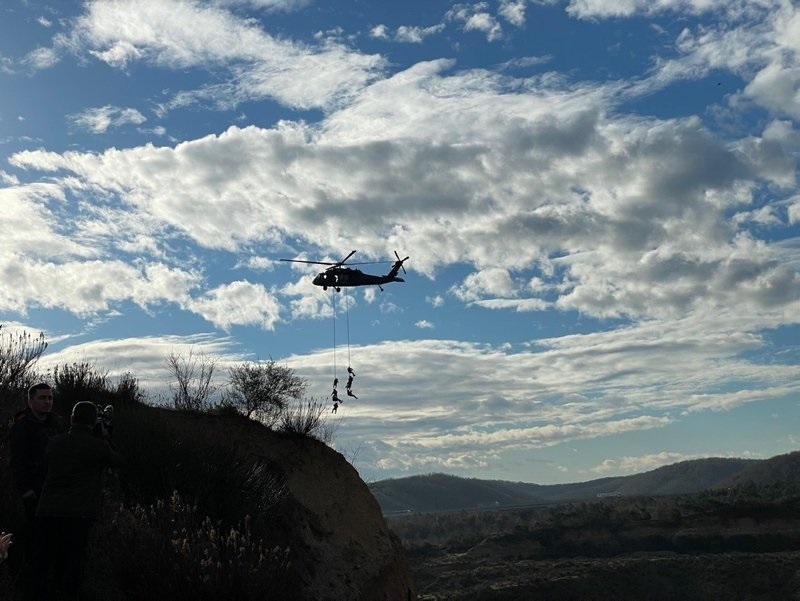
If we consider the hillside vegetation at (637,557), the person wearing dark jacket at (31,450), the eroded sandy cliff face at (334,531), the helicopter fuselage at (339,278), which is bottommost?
the hillside vegetation at (637,557)

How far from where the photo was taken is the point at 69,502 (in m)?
9.38

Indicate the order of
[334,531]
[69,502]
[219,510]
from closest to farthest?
[69,502], [219,510], [334,531]

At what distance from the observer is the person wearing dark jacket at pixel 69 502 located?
30.7 feet

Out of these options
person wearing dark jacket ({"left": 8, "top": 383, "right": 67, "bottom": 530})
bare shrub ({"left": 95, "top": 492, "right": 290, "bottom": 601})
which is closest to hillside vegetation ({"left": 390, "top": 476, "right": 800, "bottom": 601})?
bare shrub ({"left": 95, "top": 492, "right": 290, "bottom": 601})

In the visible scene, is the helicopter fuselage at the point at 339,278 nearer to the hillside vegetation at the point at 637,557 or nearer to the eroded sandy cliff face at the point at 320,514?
the eroded sandy cliff face at the point at 320,514

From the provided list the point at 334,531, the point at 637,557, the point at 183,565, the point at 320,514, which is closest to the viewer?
the point at 183,565

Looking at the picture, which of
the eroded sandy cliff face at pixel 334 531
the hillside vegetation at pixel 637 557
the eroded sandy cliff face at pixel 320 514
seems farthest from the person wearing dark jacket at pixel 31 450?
the hillside vegetation at pixel 637 557

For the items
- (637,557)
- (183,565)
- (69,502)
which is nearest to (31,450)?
(69,502)

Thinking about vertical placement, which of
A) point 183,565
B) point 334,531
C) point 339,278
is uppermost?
point 339,278

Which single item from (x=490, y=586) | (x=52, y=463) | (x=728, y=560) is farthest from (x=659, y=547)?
(x=52, y=463)

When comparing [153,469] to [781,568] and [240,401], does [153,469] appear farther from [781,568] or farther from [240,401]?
[781,568]

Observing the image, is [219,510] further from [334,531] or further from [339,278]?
[339,278]

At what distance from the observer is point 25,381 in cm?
1769

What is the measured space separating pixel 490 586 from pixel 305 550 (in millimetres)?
39697
